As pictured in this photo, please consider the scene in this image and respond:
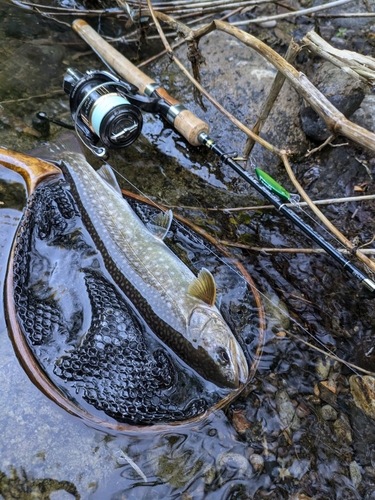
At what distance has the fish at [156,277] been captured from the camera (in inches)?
99.9

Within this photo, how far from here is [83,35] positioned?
444 cm

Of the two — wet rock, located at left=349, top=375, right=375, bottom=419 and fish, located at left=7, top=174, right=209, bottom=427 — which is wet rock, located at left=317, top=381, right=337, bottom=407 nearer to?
wet rock, located at left=349, top=375, right=375, bottom=419

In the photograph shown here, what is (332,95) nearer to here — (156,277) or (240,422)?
(156,277)

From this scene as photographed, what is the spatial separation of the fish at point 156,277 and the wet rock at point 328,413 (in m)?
0.64

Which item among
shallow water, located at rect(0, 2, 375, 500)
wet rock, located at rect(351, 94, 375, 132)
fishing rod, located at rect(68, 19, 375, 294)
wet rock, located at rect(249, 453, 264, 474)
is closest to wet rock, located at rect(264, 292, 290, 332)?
shallow water, located at rect(0, 2, 375, 500)

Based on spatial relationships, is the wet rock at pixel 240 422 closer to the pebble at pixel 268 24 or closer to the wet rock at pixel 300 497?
the wet rock at pixel 300 497

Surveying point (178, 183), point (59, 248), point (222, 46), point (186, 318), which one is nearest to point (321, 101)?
point (186, 318)

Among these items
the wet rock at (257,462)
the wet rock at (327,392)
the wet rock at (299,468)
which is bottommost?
the wet rock at (257,462)

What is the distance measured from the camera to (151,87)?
3.81 m

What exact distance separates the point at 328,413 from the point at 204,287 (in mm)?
1194

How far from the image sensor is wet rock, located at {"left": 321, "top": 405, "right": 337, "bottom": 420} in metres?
2.74

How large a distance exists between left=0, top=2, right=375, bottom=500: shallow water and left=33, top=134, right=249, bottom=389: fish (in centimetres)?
42

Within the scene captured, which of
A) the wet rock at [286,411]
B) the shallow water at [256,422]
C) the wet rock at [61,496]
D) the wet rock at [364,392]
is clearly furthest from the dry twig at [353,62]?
the wet rock at [61,496]

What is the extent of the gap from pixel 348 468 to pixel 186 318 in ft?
4.42
